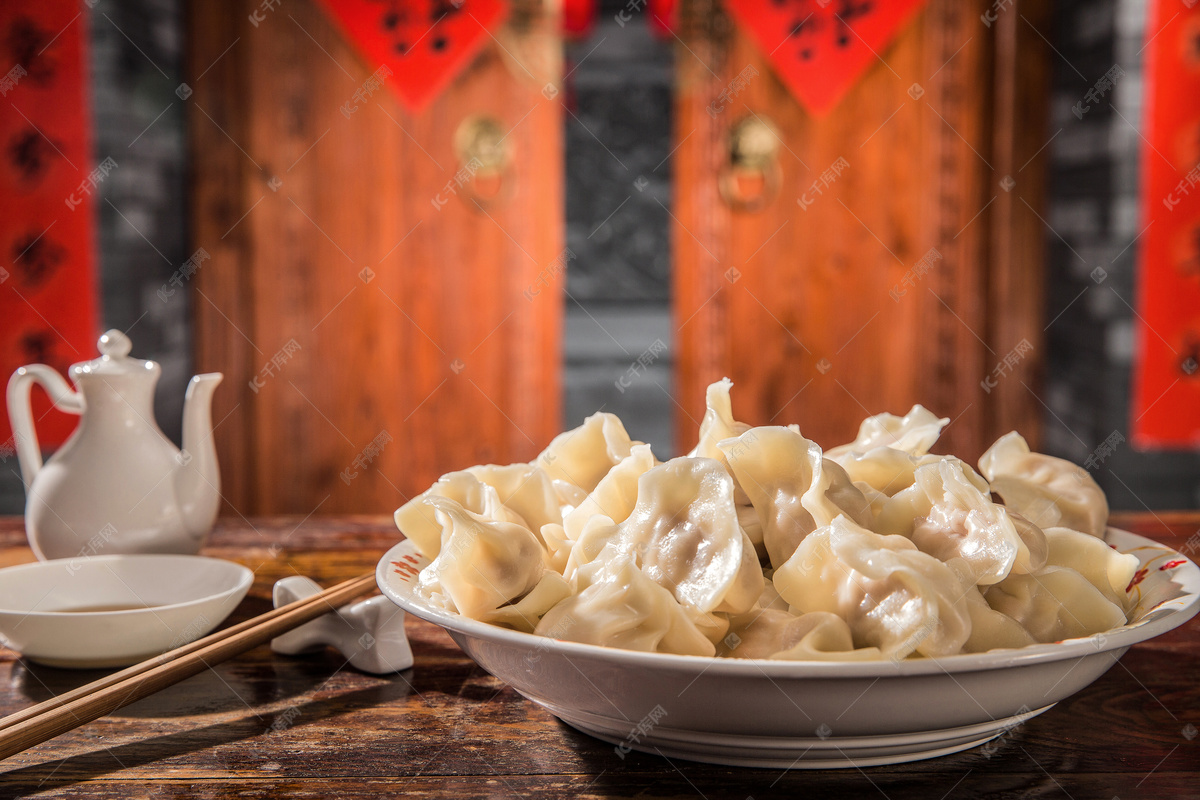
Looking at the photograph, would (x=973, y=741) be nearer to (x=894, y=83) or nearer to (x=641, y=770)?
(x=641, y=770)

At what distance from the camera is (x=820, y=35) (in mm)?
3006

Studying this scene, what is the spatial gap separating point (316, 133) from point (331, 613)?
8.20 feet

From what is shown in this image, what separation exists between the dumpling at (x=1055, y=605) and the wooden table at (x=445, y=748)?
10 cm

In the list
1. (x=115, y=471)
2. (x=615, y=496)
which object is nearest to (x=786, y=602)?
(x=615, y=496)

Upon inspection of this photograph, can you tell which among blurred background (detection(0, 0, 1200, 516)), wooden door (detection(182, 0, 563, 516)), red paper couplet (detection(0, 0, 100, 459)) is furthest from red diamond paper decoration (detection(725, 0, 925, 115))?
red paper couplet (detection(0, 0, 100, 459))

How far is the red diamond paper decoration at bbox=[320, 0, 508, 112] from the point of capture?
2975 millimetres

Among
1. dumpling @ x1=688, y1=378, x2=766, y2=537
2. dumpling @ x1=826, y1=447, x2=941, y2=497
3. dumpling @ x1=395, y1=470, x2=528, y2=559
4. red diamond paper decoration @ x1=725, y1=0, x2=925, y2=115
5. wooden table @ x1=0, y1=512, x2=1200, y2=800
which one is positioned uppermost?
red diamond paper decoration @ x1=725, y1=0, x2=925, y2=115

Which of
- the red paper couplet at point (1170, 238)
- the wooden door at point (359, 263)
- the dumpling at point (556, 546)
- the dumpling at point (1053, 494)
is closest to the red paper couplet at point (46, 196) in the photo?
the wooden door at point (359, 263)

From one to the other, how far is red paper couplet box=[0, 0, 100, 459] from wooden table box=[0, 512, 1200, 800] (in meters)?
2.05

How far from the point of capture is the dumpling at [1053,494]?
0.87 meters

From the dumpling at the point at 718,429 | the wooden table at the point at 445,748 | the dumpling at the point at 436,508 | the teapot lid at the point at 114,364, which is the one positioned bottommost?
the wooden table at the point at 445,748

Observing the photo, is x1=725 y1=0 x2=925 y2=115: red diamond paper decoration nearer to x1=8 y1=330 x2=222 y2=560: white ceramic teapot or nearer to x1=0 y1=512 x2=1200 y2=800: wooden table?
x1=8 y1=330 x2=222 y2=560: white ceramic teapot

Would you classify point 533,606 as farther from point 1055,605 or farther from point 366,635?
point 1055,605

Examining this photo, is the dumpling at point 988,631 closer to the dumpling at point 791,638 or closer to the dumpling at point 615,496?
the dumpling at point 791,638
